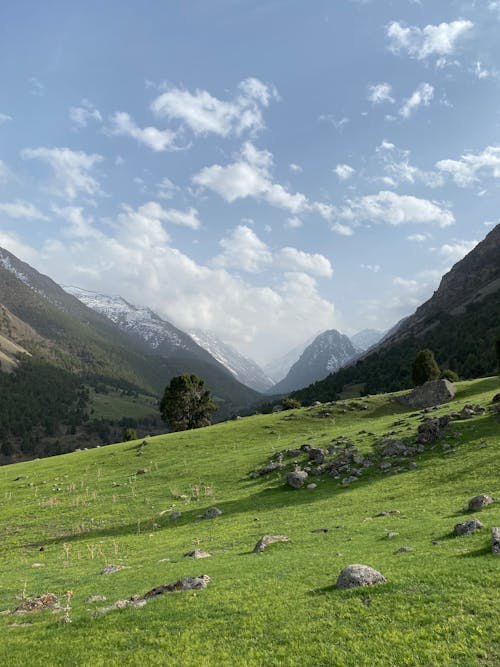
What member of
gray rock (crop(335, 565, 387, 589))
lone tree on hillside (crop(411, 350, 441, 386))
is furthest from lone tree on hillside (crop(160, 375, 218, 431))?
gray rock (crop(335, 565, 387, 589))

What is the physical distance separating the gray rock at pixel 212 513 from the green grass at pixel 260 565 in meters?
0.84

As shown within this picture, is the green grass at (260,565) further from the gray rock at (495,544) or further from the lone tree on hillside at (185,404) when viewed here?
the lone tree on hillside at (185,404)

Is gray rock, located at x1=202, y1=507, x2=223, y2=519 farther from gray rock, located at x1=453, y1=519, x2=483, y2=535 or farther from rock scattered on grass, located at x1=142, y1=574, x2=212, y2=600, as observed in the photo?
gray rock, located at x1=453, y1=519, x2=483, y2=535

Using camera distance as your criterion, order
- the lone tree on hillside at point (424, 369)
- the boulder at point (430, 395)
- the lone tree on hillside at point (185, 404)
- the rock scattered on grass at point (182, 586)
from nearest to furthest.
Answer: the rock scattered on grass at point (182, 586) < the boulder at point (430, 395) < the lone tree on hillside at point (424, 369) < the lone tree on hillside at point (185, 404)

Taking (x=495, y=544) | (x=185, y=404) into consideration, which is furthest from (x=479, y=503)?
(x=185, y=404)

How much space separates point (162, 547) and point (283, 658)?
68.0 feet

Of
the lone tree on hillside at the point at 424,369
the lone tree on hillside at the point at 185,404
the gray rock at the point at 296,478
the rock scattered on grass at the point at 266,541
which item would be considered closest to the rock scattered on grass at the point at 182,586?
the rock scattered on grass at the point at 266,541

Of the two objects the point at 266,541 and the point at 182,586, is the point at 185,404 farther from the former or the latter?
the point at 182,586

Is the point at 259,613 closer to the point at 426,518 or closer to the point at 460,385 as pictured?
the point at 426,518

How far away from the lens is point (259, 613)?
14.3 meters

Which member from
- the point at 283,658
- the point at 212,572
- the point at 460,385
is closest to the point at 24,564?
the point at 212,572

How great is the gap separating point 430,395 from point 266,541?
6182cm

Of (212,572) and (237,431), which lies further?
(237,431)

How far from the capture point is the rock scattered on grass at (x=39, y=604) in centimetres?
1895
